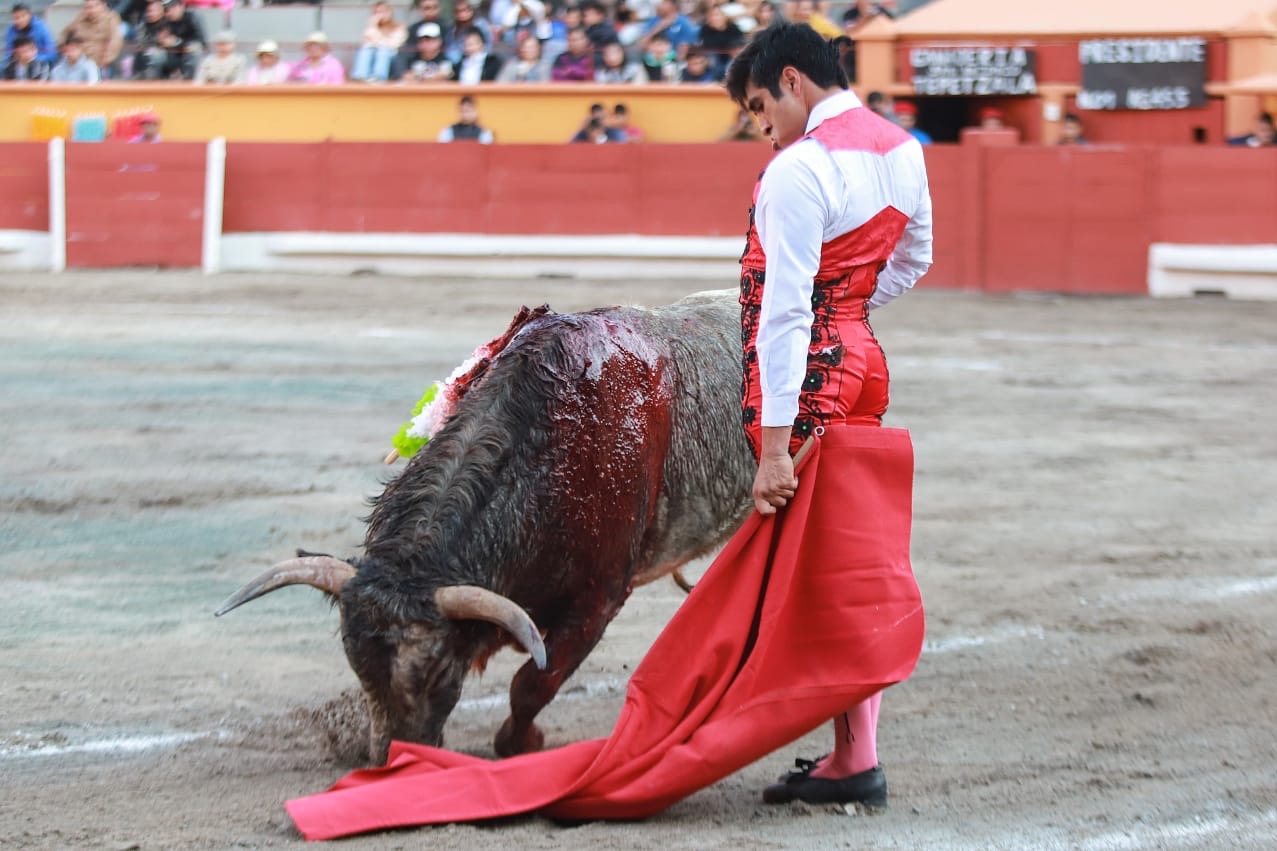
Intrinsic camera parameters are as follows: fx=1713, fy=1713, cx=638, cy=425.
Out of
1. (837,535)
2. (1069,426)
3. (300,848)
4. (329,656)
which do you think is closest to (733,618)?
(837,535)

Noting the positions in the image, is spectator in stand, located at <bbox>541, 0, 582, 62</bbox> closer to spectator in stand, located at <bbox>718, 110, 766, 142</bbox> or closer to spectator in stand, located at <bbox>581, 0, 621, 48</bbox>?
spectator in stand, located at <bbox>581, 0, 621, 48</bbox>

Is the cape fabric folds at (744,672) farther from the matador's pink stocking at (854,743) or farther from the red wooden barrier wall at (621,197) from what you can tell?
the red wooden barrier wall at (621,197)

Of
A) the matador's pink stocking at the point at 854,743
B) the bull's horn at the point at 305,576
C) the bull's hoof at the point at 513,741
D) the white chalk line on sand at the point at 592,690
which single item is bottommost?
the white chalk line on sand at the point at 592,690

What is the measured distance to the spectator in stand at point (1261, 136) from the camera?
12702 millimetres

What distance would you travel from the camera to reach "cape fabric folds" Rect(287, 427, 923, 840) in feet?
9.70

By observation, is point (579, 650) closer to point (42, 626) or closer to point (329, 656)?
point (329, 656)

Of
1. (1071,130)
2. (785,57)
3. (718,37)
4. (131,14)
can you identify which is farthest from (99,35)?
(785,57)

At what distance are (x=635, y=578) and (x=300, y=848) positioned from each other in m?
1.26

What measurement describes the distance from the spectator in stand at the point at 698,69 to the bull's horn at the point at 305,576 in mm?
10986

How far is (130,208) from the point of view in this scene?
13.7m

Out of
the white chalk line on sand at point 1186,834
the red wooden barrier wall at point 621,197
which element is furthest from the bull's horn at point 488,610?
the red wooden barrier wall at point 621,197

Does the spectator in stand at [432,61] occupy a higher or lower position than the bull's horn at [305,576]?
higher

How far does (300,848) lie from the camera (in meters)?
2.85

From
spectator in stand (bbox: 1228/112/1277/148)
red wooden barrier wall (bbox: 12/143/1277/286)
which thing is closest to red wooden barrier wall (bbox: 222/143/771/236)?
red wooden barrier wall (bbox: 12/143/1277/286)
